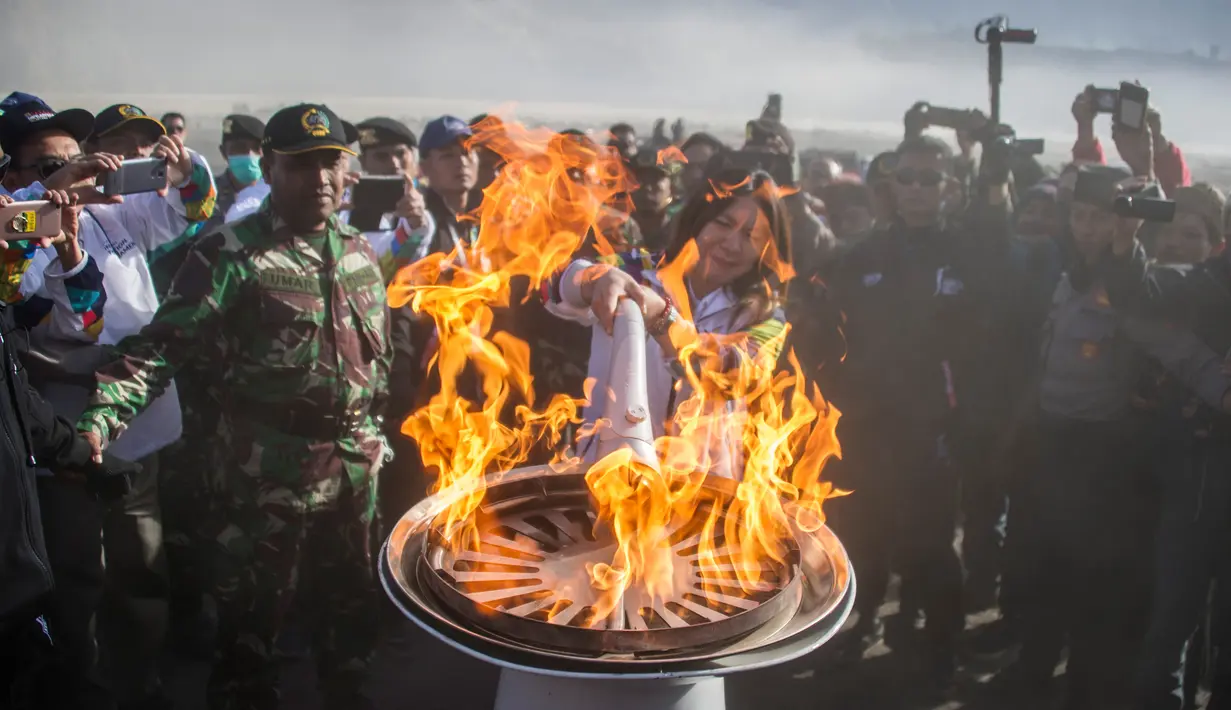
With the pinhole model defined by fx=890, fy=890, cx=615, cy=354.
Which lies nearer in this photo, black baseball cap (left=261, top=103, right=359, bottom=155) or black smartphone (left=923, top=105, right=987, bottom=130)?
black baseball cap (left=261, top=103, right=359, bottom=155)

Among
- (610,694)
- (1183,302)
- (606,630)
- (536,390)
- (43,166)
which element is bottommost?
(610,694)

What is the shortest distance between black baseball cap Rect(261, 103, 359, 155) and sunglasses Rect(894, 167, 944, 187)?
111 inches

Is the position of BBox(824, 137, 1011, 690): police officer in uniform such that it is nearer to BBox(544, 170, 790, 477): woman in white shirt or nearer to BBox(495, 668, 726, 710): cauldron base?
BBox(544, 170, 790, 477): woman in white shirt

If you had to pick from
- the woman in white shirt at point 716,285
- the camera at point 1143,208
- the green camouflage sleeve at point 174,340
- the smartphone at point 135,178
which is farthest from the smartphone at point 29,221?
the camera at point 1143,208

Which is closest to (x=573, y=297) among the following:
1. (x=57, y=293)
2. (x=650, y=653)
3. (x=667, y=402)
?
(x=667, y=402)

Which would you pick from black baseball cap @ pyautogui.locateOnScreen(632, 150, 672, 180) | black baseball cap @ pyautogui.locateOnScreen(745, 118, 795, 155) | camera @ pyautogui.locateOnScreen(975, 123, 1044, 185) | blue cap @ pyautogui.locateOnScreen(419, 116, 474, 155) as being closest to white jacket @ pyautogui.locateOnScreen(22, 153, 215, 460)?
blue cap @ pyautogui.locateOnScreen(419, 116, 474, 155)

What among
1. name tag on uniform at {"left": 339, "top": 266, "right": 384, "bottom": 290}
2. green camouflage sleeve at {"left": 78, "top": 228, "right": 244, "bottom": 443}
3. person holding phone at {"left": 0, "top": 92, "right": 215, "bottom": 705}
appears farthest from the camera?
name tag on uniform at {"left": 339, "top": 266, "right": 384, "bottom": 290}

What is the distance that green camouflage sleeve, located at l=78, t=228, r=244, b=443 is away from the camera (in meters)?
2.78

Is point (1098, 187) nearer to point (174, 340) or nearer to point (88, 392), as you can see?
point (174, 340)

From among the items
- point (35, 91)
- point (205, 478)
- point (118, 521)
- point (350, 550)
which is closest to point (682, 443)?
point (350, 550)

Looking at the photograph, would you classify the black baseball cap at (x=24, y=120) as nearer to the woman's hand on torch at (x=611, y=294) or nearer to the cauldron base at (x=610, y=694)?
the woman's hand on torch at (x=611, y=294)

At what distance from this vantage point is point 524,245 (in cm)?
307

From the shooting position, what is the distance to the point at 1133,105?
5.35 metres

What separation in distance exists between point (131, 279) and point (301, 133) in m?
1.04
